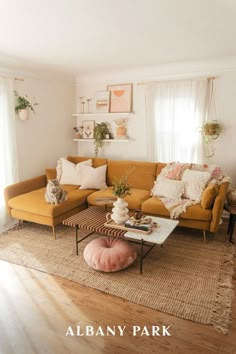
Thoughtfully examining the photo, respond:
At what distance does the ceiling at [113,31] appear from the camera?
1955mm

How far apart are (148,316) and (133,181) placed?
2.33m

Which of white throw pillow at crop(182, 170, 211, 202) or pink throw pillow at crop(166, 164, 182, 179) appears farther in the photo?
pink throw pillow at crop(166, 164, 182, 179)

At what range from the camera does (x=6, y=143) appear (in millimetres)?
3584

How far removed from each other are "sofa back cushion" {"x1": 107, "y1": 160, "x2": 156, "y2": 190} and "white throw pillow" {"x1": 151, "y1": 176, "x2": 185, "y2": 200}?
287 mm

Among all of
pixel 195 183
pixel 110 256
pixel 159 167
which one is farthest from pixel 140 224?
pixel 159 167

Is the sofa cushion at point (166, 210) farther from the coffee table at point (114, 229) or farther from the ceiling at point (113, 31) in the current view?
the ceiling at point (113, 31)

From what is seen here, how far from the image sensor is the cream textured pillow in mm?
4008

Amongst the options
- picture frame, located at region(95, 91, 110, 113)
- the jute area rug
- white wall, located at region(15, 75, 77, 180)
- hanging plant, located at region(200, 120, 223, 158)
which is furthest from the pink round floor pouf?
picture frame, located at region(95, 91, 110, 113)

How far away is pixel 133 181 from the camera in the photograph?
13.4 ft

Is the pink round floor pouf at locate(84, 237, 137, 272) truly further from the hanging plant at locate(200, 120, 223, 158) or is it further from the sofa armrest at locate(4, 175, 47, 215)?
the hanging plant at locate(200, 120, 223, 158)

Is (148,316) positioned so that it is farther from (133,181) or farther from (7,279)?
(133,181)

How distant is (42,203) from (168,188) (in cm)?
169

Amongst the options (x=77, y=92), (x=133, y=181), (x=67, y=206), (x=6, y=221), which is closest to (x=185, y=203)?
(x=133, y=181)

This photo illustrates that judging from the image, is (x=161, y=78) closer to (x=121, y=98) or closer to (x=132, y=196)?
(x=121, y=98)
